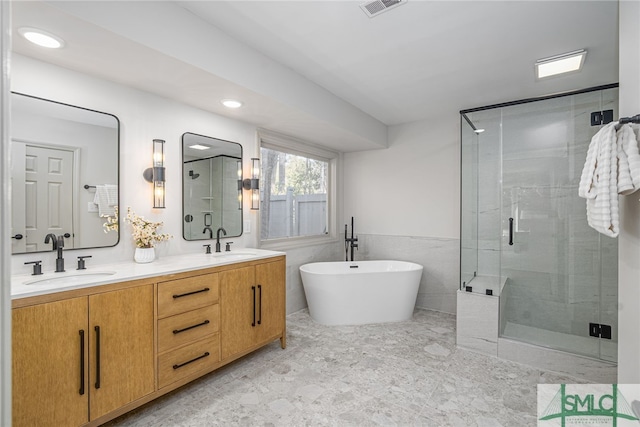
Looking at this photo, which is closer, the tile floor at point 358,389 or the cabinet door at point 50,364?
the cabinet door at point 50,364

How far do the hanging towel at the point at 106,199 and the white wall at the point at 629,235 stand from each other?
300 centimetres

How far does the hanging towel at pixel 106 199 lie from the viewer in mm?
2174

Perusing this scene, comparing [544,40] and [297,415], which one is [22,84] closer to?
[297,415]

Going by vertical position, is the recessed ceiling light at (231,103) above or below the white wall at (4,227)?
above

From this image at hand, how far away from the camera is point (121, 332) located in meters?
1.78

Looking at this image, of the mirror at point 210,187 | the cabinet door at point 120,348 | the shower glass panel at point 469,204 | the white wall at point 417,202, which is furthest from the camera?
the white wall at point 417,202

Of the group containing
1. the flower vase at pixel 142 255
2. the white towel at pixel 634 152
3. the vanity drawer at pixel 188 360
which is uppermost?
the white towel at pixel 634 152

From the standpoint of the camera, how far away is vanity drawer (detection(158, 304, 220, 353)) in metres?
1.99

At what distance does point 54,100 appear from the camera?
1.97 m

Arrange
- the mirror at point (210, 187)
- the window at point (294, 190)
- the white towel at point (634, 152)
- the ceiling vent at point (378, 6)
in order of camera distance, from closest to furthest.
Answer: the white towel at point (634, 152) < the ceiling vent at point (378, 6) < the mirror at point (210, 187) < the window at point (294, 190)

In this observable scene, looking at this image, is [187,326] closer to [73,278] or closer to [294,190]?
[73,278]

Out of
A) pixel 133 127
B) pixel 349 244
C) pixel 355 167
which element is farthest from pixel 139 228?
pixel 355 167

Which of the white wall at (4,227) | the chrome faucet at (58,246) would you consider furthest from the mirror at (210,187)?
the white wall at (4,227)

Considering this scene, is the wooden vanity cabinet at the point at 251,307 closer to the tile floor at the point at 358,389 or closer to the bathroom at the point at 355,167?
the tile floor at the point at 358,389
